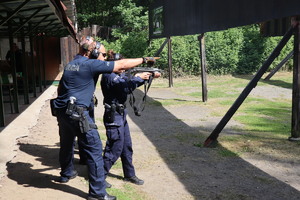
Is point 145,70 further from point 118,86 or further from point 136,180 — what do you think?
point 136,180

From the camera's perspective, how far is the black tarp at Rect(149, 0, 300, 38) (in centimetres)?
677

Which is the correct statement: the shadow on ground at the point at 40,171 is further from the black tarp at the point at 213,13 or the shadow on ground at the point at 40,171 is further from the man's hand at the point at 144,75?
the black tarp at the point at 213,13

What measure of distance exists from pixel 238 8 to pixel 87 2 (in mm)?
28181

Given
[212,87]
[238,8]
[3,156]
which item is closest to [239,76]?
[212,87]

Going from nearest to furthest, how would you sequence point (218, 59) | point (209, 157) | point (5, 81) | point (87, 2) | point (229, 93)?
point (209, 157)
point (5, 81)
point (229, 93)
point (218, 59)
point (87, 2)

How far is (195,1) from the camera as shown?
11977 mm

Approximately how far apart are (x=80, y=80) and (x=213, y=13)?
22.0ft

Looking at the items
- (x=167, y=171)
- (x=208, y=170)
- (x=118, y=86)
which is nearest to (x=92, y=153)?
(x=118, y=86)

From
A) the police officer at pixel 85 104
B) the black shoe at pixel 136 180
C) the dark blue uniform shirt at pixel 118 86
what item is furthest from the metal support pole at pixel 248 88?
the police officer at pixel 85 104

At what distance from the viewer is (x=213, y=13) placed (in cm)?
1023

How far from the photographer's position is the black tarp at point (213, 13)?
22.2ft

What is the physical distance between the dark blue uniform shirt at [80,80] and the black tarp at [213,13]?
3834 millimetres

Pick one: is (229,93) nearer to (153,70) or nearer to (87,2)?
(153,70)

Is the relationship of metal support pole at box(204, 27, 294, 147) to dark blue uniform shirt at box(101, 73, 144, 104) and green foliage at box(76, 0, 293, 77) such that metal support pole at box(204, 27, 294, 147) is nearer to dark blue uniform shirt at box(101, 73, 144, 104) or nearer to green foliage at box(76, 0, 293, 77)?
dark blue uniform shirt at box(101, 73, 144, 104)
